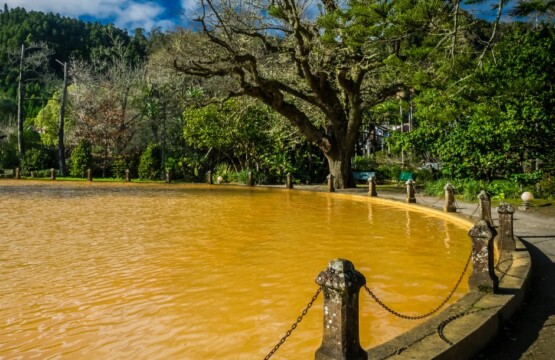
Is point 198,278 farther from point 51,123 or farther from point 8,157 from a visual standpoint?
point 51,123

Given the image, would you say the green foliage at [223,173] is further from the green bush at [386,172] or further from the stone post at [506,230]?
the stone post at [506,230]

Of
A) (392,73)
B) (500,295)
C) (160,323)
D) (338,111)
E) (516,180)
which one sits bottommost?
(160,323)

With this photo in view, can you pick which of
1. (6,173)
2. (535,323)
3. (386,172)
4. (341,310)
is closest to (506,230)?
(535,323)

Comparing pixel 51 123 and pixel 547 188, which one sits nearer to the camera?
pixel 547 188

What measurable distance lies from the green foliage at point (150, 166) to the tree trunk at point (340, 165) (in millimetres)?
15923

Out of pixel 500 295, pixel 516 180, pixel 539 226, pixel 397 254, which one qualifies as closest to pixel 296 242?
pixel 397 254

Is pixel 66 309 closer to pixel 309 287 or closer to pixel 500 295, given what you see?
pixel 309 287

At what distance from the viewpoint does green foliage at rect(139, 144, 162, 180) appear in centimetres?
3438

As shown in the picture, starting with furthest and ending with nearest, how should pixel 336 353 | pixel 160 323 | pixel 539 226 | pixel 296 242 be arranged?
1. pixel 539 226
2. pixel 296 242
3. pixel 160 323
4. pixel 336 353

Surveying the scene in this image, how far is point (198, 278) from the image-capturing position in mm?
7301

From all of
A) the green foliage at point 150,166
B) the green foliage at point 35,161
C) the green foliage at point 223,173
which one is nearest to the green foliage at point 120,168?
the green foliage at point 150,166

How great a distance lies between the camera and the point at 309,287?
6.73m

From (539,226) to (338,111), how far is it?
561 inches

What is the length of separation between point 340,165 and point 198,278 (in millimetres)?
17863
